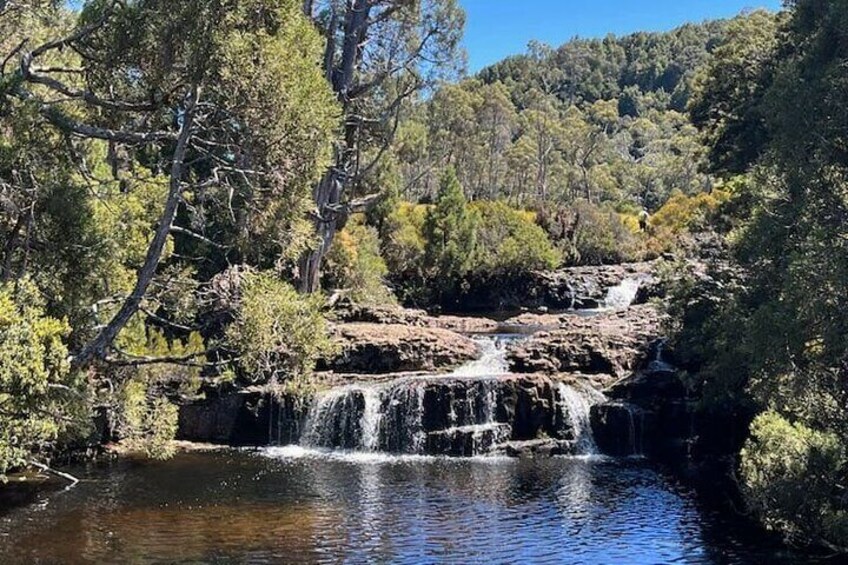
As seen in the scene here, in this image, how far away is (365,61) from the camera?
31.2 meters

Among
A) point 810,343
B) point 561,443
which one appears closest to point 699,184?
point 561,443

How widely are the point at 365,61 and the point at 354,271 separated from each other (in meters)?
10.8

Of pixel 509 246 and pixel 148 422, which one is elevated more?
pixel 509 246

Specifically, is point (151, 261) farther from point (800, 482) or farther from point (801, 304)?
point (800, 482)

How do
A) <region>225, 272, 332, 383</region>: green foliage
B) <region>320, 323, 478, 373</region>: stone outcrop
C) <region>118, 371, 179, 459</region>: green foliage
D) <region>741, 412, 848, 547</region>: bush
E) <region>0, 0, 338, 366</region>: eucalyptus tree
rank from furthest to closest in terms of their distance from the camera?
<region>320, 323, 478, 373</region>: stone outcrop < <region>118, 371, 179, 459</region>: green foliage < <region>225, 272, 332, 383</region>: green foliage < <region>741, 412, 848, 547</region>: bush < <region>0, 0, 338, 366</region>: eucalyptus tree

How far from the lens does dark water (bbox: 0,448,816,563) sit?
47.6ft

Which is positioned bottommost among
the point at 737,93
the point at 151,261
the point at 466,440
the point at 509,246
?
the point at 466,440

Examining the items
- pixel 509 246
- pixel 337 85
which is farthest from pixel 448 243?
pixel 337 85

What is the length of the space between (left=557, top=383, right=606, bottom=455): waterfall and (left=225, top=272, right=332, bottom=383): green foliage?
10.9m

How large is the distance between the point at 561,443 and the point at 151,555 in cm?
1329

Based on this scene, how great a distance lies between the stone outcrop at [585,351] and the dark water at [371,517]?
5.03 m

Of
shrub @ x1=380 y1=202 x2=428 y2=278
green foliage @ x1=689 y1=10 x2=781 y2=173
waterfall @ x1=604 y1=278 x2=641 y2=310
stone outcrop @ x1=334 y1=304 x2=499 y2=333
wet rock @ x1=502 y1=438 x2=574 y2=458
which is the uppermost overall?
green foliage @ x1=689 y1=10 x2=781 y2=173

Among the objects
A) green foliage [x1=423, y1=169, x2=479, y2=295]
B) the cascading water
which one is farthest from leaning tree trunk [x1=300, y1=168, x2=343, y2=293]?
green foliage [x1=423, y1=169, x2=479, y2=295]

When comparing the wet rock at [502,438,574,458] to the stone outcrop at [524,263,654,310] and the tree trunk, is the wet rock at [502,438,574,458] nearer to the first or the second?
the tree trunk
